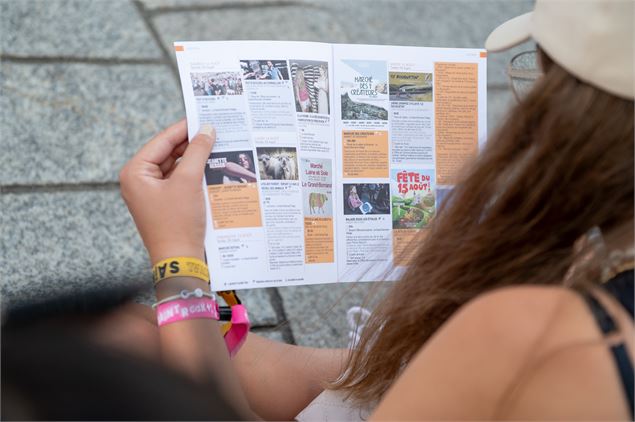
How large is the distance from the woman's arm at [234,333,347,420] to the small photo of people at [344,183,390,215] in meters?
0.25

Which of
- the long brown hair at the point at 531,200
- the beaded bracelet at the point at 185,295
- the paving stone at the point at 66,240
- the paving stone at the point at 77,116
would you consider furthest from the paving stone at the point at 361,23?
the long brown hair at the point at 531,200

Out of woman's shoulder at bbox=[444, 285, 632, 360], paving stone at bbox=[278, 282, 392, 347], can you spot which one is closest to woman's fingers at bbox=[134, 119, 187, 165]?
woman's shoulder at bbox=[444, 285, 632, 360]

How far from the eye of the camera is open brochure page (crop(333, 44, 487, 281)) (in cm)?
117

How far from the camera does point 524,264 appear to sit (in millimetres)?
810

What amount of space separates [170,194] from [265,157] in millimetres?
166

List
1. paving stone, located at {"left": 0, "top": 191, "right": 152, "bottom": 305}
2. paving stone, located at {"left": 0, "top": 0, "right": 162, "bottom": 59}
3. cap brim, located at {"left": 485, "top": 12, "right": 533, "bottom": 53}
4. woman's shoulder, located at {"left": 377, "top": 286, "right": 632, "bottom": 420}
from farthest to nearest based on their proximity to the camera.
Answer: paving stone, located at {"left": 0, "top": 0, "right": 162, "bottom": 59}, paving stone, located at {"left": 0, "top": 191, "right": 152, "bottom": 305}, cap brim, located at {"left": 485, "top": 12, "right": 533, "bottom": 53}, woman's shoulder, located at {"left": 377, "top": 286, "right": 632, "bottom": 420}

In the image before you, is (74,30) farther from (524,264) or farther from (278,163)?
(524,264)

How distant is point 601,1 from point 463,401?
431mm

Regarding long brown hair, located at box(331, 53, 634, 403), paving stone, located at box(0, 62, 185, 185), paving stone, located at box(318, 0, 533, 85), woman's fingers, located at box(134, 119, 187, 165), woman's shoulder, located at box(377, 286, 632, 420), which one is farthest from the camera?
paving stone, located at box(318, 0, 533, 85)

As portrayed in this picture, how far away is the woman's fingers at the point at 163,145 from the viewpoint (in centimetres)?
108

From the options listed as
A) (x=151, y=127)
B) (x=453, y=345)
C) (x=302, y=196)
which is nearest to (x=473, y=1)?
(x=151, y=127)

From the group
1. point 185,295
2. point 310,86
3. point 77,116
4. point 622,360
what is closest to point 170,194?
point 185,295

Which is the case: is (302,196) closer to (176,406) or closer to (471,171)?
(471,171)

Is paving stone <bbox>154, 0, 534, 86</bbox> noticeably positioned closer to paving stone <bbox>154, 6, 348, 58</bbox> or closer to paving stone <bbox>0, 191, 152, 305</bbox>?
paving stone <bbox>154, 6, 348, 58</bbox>
